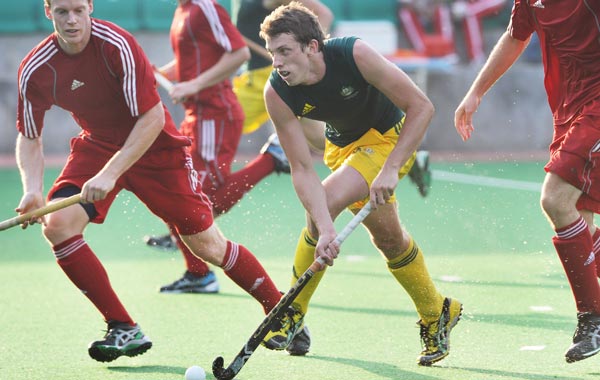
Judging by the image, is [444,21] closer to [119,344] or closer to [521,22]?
[521,22]

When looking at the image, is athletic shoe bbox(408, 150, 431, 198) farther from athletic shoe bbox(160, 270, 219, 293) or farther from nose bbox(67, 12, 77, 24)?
nose bbox(67, 12, 77, 24)

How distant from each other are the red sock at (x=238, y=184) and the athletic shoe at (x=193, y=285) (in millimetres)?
506

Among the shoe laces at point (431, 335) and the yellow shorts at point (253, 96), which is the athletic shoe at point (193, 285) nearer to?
the yellow shorts at point (253, 96)

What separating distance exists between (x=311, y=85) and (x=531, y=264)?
2887 millimetres

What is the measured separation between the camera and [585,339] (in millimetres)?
4074

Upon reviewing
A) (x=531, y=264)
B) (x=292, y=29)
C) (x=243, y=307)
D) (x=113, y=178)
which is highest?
(x=292, y=29)

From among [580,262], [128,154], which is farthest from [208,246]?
[580,262]

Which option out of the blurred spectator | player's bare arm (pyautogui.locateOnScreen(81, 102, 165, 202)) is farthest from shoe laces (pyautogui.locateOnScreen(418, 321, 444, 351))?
the blurred spectator

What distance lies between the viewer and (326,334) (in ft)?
16.1

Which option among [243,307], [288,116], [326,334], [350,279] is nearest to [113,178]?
[288,116]

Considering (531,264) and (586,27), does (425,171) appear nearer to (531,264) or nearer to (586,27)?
(531,264)

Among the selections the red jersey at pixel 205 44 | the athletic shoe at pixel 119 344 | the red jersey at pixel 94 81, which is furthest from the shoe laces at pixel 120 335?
the red jersey at pixel 205 44

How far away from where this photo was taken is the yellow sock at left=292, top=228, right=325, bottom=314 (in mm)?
4516

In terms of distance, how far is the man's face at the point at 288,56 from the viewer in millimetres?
4062
